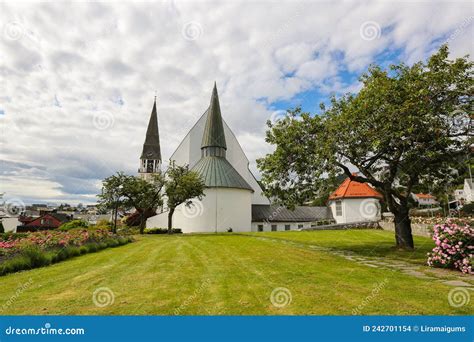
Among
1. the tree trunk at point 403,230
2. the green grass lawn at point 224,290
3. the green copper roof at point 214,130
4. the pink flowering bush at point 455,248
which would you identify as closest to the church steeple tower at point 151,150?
the green copper roof at point 214,130

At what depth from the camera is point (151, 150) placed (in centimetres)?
7438

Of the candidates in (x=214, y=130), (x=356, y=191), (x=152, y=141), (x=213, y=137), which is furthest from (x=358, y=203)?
(x=152, y=141)

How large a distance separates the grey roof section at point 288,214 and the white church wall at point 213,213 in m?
7.41

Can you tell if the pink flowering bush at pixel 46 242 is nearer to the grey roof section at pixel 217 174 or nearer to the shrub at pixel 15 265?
the shrub at pixel 15 265

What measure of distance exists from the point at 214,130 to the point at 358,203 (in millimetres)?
23753

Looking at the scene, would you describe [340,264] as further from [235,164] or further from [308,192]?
[235,164]

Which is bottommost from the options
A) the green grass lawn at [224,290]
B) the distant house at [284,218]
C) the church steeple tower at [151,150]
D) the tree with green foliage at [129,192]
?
the green grass lawn at [224,290]

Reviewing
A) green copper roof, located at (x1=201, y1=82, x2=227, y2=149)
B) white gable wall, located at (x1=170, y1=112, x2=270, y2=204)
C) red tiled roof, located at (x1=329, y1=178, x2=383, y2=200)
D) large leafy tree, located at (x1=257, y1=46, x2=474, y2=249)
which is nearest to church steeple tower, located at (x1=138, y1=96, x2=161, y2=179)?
white gable wall, located at (x1=170, y1=112, x2=270, y2=204)

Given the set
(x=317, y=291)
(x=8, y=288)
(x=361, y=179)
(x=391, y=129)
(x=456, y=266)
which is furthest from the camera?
(x=361, y=179)

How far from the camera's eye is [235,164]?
52.3 metres

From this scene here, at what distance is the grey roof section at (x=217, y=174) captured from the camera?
38.6 m

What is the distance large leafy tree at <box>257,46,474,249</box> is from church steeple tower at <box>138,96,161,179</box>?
63.5 m

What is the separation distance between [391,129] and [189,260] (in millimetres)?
9049

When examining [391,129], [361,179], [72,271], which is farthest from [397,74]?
[72,271]
